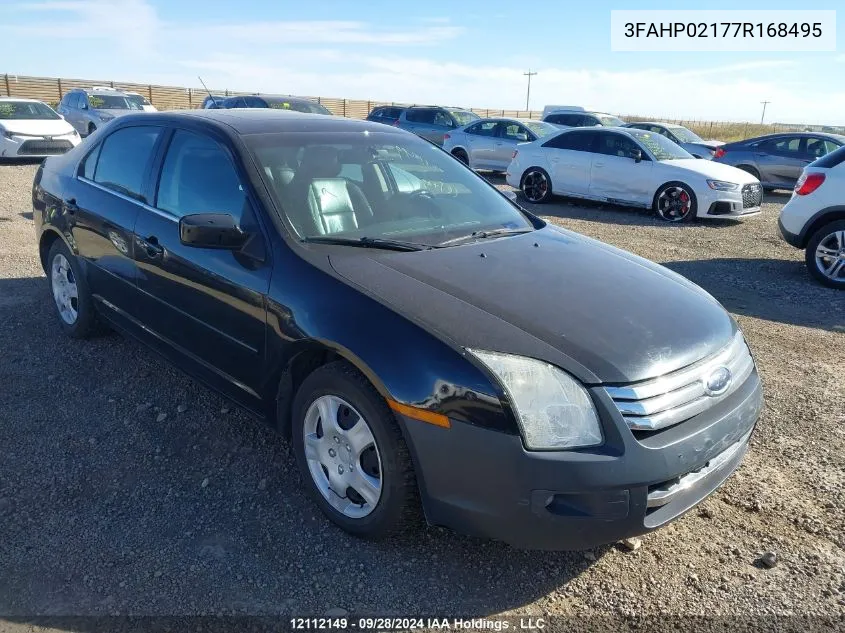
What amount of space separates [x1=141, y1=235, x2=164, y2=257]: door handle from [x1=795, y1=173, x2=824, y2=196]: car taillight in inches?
256

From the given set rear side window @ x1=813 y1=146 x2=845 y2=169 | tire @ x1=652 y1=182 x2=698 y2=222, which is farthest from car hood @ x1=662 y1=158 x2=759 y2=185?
rear side window @ x1=813 y1=146 x2=845 y2=169

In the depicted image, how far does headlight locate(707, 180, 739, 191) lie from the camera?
10.3 metres

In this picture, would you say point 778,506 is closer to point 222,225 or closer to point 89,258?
point 222,225

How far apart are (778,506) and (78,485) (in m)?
3.27

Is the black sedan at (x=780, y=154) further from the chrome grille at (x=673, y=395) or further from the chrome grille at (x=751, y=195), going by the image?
the chrome grille at (x=673, y=395)

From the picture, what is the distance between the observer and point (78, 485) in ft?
10.3

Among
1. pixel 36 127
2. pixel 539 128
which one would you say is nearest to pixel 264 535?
pixel 36 127

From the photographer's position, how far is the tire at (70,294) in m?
4.57

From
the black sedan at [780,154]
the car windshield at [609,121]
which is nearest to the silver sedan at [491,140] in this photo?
the car windshield at [609,121]

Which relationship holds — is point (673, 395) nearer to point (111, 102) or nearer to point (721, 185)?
point (721, 185)

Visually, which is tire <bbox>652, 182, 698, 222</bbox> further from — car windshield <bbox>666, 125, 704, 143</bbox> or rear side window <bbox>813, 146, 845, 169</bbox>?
car windshield <bbox>666, 125, 704, 143</bbox>

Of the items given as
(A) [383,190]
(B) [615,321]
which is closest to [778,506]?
(B) [615,321]

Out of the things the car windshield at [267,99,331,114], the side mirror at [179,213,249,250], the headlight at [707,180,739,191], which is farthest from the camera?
the car windshield at [267,99,331,114]

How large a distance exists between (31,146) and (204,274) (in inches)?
550
